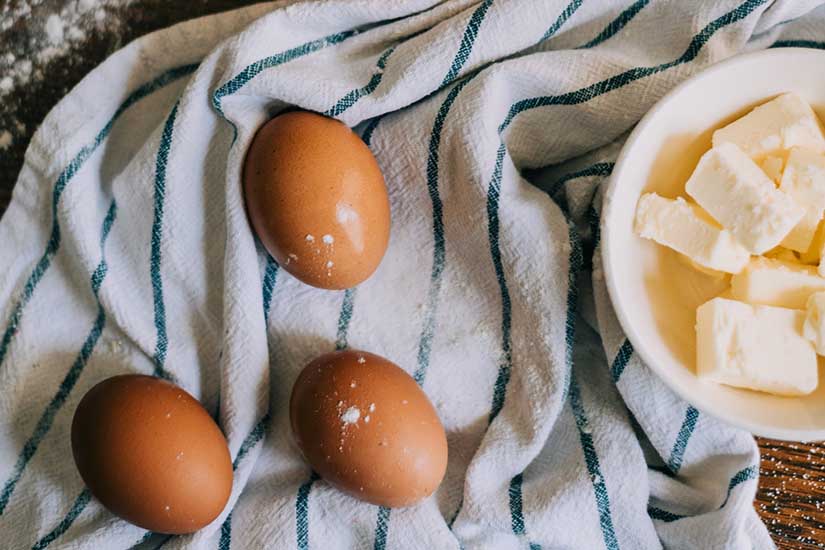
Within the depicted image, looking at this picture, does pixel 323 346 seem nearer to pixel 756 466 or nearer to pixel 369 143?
pixel 369 143

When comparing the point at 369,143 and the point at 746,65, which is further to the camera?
the point at 369,143

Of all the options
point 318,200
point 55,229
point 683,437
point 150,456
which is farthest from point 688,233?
point 55,229

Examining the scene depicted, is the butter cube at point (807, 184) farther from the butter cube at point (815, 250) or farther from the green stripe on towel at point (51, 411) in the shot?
the green stripe on towel at point (51, 411)

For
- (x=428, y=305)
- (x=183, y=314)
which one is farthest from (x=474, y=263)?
(x=183, y=314)

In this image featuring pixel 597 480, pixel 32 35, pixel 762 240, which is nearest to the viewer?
pixel 762 240

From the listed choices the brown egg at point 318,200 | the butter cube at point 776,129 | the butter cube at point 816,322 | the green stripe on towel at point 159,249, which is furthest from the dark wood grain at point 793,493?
the green stripe on towel at point 159,249

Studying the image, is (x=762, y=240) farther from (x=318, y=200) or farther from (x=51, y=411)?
(x=51, y=411)
